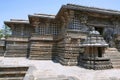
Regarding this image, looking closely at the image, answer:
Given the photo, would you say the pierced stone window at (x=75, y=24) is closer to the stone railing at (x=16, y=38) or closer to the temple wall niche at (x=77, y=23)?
the temple wall niche at (x=77, y=23)

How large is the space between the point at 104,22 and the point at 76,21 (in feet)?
9.50

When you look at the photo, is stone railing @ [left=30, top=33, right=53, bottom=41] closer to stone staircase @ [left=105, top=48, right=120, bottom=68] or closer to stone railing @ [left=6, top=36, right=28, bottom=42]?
stone railing @ [left=6, top=36, right=28, bottom=42]

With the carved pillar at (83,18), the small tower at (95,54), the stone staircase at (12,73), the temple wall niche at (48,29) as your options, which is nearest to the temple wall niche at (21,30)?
the temple wall niche at (48,29)

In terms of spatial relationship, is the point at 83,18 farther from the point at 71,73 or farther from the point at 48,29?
the point at 71,73

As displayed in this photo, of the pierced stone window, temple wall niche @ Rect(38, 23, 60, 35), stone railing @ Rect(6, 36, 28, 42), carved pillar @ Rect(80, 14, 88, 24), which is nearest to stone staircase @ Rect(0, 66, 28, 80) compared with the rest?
the pierced stone window

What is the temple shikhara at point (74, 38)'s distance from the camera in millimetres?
10352

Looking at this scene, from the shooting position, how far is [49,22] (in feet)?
51.4

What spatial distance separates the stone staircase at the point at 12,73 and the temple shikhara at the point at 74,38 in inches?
134

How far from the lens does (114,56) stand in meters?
11.6

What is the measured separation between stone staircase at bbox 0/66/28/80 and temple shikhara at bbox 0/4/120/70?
339 cm

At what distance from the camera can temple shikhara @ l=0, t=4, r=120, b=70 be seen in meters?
10.4

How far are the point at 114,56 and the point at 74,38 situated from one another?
3.41 meters

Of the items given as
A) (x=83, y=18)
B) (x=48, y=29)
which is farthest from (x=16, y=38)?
(x=83, y=18)

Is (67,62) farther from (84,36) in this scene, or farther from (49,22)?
(49,22)
